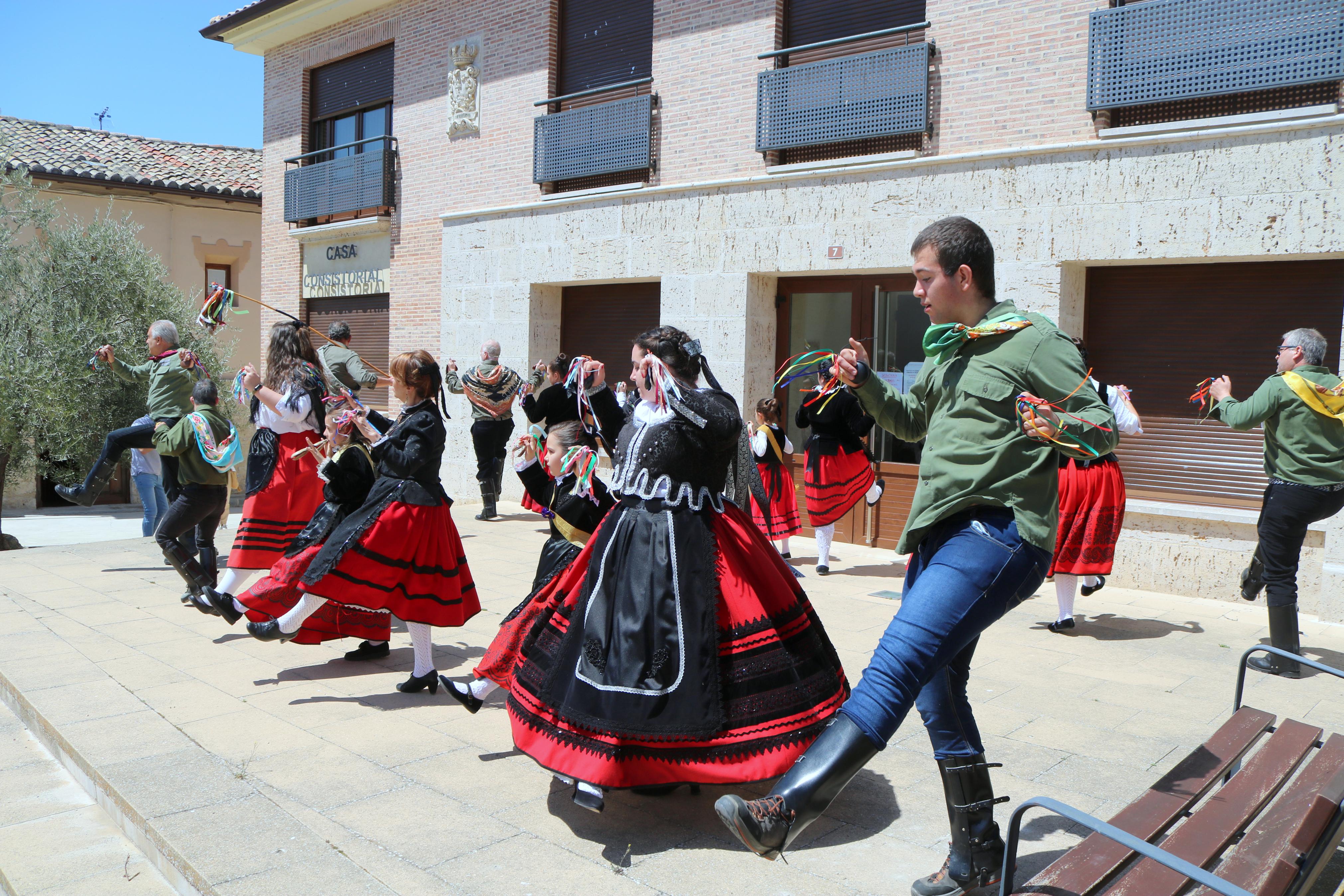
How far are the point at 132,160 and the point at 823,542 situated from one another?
2080cm

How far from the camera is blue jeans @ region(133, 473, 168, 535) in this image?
10.2 m

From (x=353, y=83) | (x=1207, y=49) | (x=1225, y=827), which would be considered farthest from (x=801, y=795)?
(x=353, y=83)

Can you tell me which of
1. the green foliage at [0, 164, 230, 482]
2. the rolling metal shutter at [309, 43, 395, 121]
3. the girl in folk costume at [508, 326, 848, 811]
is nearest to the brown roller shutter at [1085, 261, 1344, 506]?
the girl in folk costume at [508, 326, 848, 811]

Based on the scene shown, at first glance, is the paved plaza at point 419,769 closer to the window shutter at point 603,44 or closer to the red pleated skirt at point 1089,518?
the red pleated skirt at point 1089,518

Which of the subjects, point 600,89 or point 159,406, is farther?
point 600,89

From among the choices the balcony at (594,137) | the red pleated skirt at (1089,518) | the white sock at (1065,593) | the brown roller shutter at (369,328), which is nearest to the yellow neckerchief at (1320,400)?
the red pleated skirt at (1089,518)

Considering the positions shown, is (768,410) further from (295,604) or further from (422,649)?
(295,604)

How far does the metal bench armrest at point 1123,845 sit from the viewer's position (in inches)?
76.7

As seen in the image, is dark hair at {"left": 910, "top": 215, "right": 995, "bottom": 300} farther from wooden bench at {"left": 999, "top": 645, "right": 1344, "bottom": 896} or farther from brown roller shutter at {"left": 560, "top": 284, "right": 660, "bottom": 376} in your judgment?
brown roller shutter at {"left": 560, "top": 284, "right": 660, "bottom": 376}

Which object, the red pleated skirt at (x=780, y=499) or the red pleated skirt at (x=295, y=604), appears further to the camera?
the red pleated skirt at (x=780, y=499)

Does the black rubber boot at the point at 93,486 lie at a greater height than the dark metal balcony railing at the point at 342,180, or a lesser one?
lesser

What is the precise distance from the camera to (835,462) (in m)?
8.94

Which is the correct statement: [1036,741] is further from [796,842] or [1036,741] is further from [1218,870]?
[1218,870]

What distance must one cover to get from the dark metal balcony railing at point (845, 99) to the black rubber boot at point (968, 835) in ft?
25.7
